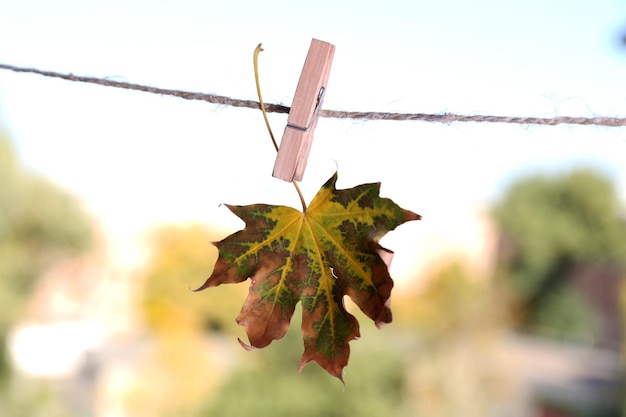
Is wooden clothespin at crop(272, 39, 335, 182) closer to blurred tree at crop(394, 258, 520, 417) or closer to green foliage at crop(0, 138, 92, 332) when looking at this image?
blurred tree at crop(394, 258, 520, 417)

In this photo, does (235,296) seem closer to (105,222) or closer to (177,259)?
(177,259)

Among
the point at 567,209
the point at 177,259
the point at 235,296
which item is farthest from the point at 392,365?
the point at 567,209

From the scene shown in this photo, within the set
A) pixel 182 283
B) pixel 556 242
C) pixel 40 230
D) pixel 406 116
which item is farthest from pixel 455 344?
pixel 556 242

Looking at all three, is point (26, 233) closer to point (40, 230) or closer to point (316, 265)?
point (40, 230)

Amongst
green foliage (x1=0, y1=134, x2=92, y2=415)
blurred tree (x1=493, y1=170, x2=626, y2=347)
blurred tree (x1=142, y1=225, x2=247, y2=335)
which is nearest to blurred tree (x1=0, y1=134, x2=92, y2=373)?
green foliage (x1=0, y1=134, x2=92, y2=415)

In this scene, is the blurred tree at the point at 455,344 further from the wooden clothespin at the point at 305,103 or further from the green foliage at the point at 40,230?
the wooden clothespin at the point at 305,103

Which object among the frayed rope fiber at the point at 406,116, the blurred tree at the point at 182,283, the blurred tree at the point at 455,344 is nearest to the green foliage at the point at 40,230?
the blurred tree at the point at 182,283

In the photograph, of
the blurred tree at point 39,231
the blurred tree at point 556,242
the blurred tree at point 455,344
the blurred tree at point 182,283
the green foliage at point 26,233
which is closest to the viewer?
the blurred tree at point 455,344
